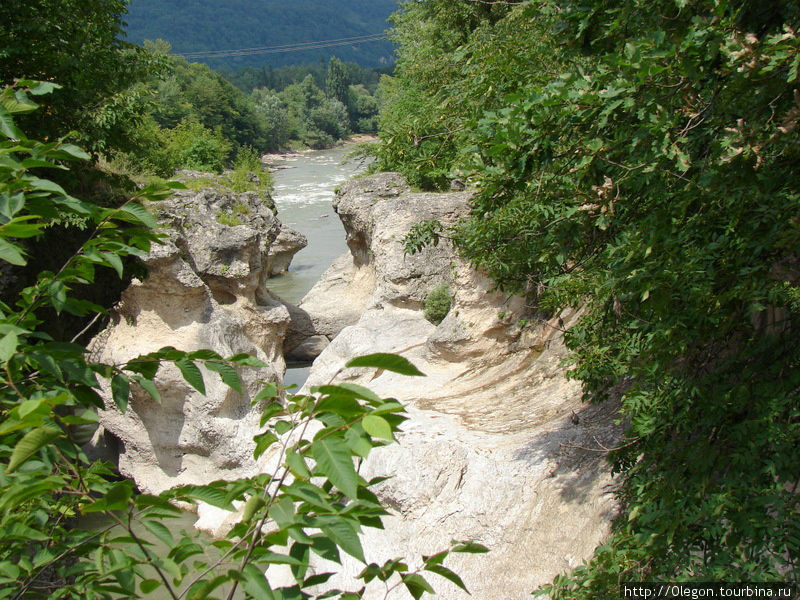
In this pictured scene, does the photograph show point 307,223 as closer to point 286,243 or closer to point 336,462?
point 286,243

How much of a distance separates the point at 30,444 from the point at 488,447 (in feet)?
22.4

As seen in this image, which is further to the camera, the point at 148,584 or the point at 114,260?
the point at 114,260

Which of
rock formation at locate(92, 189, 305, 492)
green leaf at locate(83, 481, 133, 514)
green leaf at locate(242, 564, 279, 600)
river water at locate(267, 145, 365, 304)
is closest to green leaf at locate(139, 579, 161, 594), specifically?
green leaf at locate(83, 481, 133, 514)

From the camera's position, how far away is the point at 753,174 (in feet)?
9.97

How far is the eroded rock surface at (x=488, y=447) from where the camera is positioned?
6.39 metres

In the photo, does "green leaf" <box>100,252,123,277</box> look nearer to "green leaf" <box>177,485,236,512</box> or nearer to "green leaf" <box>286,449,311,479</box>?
"green leaf" <box>177,485,236,512</box>

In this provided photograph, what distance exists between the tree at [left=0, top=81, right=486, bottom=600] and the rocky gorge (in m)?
1.34

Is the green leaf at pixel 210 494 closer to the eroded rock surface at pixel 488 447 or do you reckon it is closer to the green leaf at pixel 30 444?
the green leaf at pixel 30 444

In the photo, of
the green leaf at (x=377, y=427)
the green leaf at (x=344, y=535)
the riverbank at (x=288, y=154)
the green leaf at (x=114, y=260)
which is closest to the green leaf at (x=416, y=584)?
the green leaf at (x=344, y=535)

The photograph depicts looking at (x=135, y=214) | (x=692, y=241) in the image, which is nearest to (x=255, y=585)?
(x=135, y=214)

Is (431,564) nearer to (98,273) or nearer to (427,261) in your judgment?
(98,273)

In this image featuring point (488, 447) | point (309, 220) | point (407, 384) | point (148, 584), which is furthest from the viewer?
point (309, 220)

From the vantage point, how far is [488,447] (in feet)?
25.6

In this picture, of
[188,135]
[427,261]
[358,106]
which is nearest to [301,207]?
[188,135]
